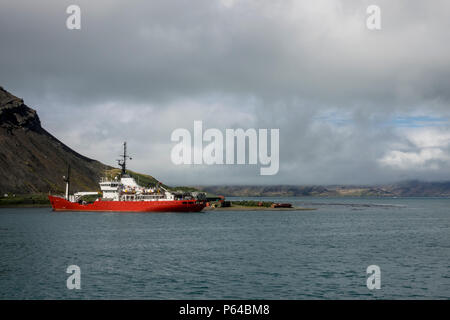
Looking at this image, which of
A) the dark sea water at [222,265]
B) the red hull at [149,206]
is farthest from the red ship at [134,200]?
the dark sea water at [222,265]

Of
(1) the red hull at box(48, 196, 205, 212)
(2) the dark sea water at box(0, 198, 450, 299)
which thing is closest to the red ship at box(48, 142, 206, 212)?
(1) the red hull at box(48, 196, 205, 212)

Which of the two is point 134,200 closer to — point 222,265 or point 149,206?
point 149,206

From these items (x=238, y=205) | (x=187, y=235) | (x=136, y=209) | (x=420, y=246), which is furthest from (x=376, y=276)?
(x=238, y=205)

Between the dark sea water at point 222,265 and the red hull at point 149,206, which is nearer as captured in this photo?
the dark sea water at point 222,265

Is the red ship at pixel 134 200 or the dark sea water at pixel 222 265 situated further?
the red ship at pixel 134 200

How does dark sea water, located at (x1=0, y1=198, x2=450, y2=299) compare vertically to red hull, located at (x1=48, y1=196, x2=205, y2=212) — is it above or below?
below

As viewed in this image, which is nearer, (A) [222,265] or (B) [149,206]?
(A) [222,265]

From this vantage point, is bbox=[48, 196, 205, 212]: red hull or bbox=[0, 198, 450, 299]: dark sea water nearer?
bbox=[0, 198, 450, 299]: dark sea water

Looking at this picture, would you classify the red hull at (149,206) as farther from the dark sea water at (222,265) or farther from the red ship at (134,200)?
the dark sea water at (222,265)

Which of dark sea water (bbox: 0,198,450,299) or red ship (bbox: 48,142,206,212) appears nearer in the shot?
dark sea water (bbox: 0,198,450,299)

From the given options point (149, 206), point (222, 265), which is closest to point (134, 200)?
point (149, 206)

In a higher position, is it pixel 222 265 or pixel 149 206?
pixel 149 206

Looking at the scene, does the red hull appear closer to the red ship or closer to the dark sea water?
the red ship

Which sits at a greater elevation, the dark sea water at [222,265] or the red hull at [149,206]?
the red hull at [149,206]
